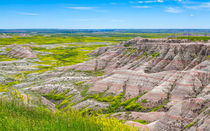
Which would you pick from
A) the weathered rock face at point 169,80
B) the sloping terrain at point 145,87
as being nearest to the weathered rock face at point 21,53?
the sloping terrain at point 145,87

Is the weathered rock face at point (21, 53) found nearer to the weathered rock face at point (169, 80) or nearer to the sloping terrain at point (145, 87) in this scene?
the sloping terrain at point (145, 87)

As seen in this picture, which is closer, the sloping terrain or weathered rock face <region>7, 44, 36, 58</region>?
the sloping terrain

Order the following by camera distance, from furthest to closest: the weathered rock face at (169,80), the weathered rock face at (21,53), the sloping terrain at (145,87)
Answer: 1. the weathered rock face at (21,53)
2. the sloping terrain at (145,87)
3. the weathered rock face at (169,80)

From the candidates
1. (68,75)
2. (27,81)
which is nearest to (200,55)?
(68,75)

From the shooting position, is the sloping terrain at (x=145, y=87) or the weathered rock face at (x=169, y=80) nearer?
the weathered rock face at (x=169, y=80)

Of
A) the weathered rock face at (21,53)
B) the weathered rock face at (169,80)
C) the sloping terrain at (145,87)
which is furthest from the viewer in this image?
the weathered rock face at (21,53)

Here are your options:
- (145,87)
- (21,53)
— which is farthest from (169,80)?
(21,53)

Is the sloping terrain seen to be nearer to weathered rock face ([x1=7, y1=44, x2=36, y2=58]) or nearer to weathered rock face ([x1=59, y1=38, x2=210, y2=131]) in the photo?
weathered rock face ([x1=59, y1=38, x2=210, y2=131])

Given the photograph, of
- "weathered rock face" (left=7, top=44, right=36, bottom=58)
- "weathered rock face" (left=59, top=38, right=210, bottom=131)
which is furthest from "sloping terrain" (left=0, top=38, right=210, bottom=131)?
"weathered rock face" (left=7, top=44, right=36, bottom=58)
